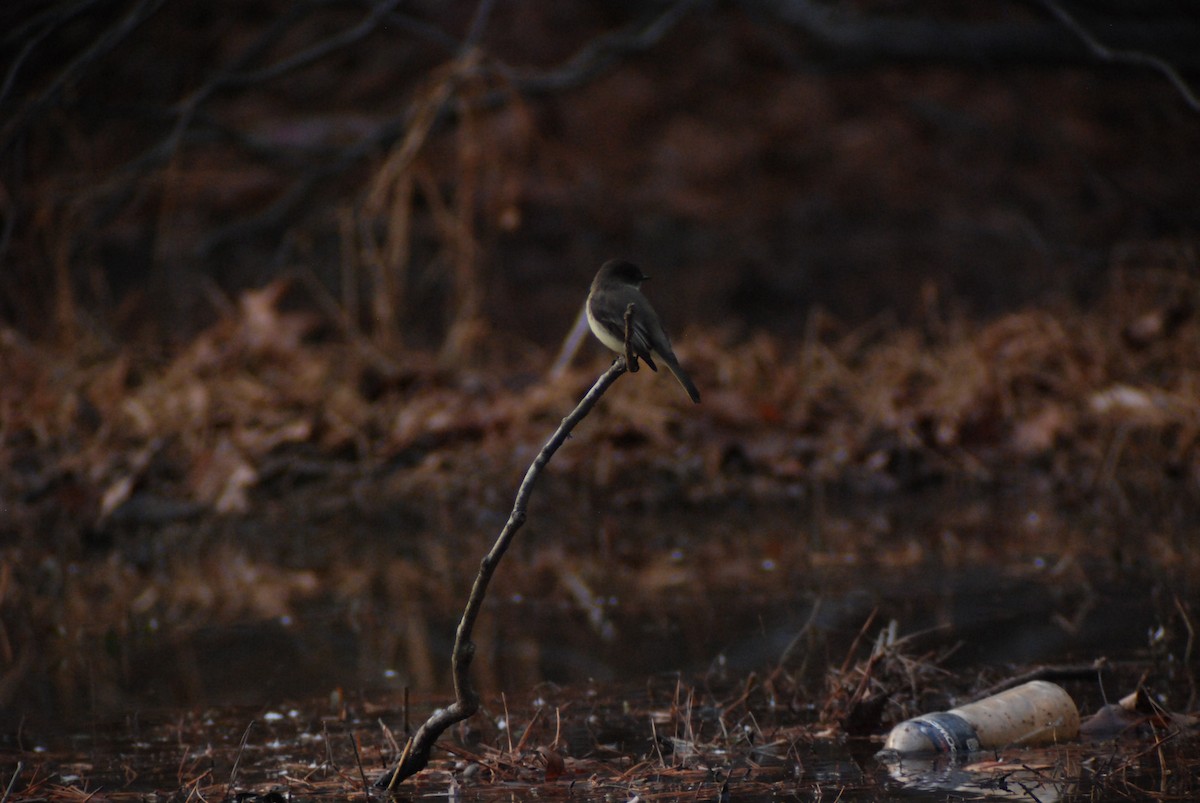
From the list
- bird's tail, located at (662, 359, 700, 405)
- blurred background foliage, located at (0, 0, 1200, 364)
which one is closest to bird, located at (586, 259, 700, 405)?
bird's tail, located at (662, 359, 700, 405)

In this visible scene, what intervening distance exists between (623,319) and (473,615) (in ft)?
2.39

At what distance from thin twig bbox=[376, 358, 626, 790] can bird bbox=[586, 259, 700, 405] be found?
22 cm

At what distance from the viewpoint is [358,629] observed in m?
4.45

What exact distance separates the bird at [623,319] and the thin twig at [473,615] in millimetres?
217

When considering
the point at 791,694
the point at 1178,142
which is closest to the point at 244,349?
the point at 791,694

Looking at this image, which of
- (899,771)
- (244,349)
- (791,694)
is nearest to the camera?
(899,771)

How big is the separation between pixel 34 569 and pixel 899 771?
4377 mm

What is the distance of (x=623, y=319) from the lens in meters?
2.68

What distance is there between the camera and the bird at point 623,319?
2.58m

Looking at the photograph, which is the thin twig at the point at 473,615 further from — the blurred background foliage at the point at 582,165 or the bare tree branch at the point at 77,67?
the blurred background foliage at the point at 582,165

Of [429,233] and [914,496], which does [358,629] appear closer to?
[914,496]

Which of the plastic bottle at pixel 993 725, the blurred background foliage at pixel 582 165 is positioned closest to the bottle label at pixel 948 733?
the plastic bottle at pixel 993 725

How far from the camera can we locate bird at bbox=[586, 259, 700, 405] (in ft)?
8.48

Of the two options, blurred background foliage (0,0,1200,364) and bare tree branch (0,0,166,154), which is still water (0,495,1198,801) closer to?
bare tree branch (0,0,166,154)
